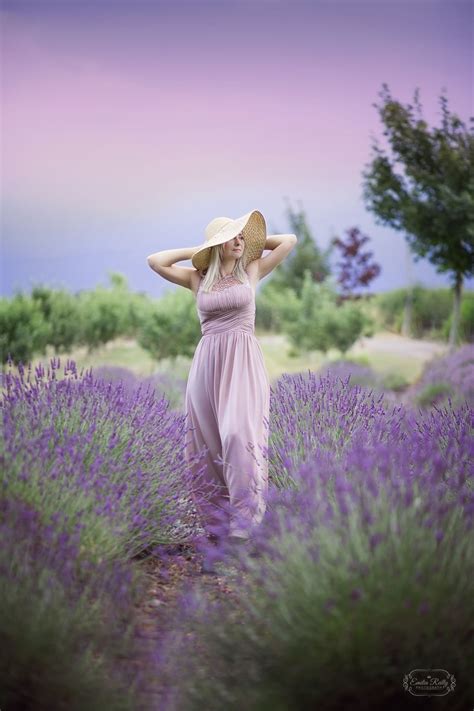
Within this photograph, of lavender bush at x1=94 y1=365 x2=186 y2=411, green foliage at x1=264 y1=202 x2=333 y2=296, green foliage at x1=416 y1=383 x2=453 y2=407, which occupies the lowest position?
lavender bush at x1=94 y1=365 x2=186 y2=411

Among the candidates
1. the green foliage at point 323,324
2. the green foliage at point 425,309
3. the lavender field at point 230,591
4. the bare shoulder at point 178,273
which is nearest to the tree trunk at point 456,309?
the green foliage at point 323,324

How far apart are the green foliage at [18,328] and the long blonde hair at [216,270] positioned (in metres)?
7.89

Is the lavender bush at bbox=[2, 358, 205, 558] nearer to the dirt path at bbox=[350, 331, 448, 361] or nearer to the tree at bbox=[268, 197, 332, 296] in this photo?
the dirt path at bbox=[350, 331, 448, 361]

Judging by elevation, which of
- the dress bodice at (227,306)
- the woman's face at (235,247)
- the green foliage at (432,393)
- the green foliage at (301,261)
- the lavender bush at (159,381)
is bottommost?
the lavender bush at (159,381)

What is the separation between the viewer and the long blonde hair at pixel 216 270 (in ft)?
11.7

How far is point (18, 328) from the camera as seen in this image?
437 inches

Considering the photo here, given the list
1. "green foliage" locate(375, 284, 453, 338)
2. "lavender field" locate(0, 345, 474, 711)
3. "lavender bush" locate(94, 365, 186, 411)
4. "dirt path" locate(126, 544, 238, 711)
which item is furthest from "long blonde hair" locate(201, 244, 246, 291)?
"green foliage" locate(375, 284, 453, 338)

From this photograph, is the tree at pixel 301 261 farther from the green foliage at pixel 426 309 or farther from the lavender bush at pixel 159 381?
the lavender bush at pixel 159 381

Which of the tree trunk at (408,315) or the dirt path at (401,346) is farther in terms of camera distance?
the tree trunk at (408,315)

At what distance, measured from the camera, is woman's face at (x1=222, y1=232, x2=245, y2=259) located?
3.55m

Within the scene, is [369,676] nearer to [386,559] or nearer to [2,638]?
[386,559]

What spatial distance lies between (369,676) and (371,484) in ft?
1.73

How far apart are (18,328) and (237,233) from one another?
27.6ft

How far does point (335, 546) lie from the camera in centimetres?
199
